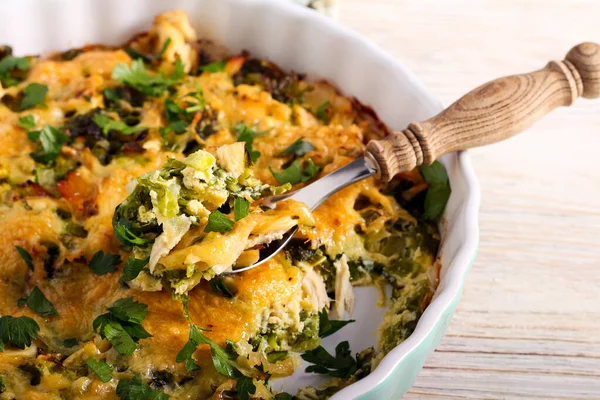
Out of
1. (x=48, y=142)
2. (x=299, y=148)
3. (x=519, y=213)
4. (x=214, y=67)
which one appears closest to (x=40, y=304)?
(x=48, y=142)

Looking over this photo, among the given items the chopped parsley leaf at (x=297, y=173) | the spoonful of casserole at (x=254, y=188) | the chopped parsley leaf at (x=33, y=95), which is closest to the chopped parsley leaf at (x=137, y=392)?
the spoonful of casserole at (x=254, y=188)

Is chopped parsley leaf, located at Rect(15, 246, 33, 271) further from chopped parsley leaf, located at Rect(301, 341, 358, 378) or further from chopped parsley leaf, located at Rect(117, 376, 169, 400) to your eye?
chopped parsley leaf, located at Rect(301, 341, 358, 378)

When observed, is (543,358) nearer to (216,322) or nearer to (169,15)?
(216,322)

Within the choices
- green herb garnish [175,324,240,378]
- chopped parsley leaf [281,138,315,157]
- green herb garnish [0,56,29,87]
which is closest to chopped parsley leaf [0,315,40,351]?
green herb garnish [175,324,240,378]

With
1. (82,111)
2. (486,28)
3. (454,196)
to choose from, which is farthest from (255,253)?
(486,28)

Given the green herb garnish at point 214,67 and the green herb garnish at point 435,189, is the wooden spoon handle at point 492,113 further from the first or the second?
the green herb garnish at point 214,67

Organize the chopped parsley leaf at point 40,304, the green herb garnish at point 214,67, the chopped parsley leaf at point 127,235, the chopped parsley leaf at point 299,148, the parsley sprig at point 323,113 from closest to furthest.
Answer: the chopped parsley leaf at point 127,235, the chopped parsley leaf at point 40,304, the chopped parsley leaf at point 299,148, the parsley sprig at point 323,113, the green herb garnish at point 214,67
